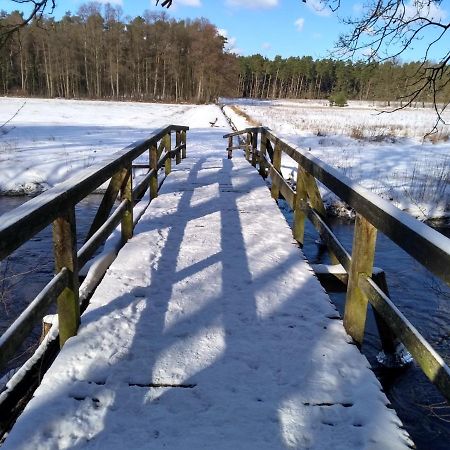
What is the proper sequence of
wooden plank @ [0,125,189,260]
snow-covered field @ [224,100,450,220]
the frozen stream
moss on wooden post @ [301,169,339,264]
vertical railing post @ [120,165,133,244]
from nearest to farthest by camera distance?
wooden plank @ [0,125,189,260], the frozen stream, vertical railing post @ [120,165,133,244], moss on wooden post @ [301,169,339,264], snow-covered field @ [224,100,450,220]

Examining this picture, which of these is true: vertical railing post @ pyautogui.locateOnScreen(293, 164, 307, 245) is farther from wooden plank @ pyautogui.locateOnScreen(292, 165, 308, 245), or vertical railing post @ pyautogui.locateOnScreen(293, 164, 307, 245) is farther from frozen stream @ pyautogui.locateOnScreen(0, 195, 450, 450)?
frozen stream @ pyautogui.locateOnScreen(0, 195, 450, 450)

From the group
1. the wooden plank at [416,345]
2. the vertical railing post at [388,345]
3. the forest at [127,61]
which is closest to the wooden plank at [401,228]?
the wooden plank at [416,345]

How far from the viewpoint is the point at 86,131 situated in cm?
2319

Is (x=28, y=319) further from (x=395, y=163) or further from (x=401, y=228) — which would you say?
(x=395, y=163)

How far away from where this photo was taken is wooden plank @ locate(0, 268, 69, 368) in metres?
2.02

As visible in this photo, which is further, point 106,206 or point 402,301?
point 402,301

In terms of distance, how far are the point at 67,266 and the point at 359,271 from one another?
71.5 inches

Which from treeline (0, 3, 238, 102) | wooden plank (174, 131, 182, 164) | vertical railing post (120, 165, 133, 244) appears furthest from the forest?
vertical railing post (120, 165, 133, 244)

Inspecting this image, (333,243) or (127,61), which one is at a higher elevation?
(127,61)

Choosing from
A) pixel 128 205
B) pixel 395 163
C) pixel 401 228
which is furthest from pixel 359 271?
pixel 395 163

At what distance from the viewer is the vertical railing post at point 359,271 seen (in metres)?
2.77

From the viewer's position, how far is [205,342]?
9.35ft

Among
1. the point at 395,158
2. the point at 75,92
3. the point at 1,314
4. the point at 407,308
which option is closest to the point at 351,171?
the point at 395,158

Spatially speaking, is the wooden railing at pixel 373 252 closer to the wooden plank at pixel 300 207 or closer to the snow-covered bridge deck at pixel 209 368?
the wooden plank at pixel 300 207
